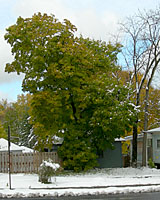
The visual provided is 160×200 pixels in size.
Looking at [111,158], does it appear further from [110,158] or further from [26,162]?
[26,162]

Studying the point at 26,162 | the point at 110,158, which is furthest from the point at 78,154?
the point at 110,158

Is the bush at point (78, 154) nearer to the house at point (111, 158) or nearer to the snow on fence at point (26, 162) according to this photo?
the snow on fence at point (26, 162)

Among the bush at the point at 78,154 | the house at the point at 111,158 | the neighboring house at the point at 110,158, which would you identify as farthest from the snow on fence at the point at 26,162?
the house at the point at 111,158

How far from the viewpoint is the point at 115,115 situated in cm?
2267

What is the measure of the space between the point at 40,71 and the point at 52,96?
206 cm

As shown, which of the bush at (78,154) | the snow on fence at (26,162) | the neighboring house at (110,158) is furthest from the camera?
the neighboring house at (110,158)

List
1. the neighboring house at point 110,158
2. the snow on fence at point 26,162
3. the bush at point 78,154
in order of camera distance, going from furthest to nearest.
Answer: the neighboring house at point 110,158 < the snow on fence at point 26,162 < the bush at point 78,154

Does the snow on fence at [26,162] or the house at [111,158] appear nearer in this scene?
the snow on fence at [26,162]

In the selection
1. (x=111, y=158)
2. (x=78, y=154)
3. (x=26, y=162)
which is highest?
(x=78, y=154)

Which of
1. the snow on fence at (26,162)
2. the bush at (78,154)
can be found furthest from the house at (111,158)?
the snow on fence at (26,162)

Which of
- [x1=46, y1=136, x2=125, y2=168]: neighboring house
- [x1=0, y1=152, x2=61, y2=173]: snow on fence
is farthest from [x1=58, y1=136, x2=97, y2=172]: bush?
[x1=46, y1=136, x2=125, y2=168]: neighboring house

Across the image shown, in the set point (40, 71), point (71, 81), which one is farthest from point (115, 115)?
point (40, 71)

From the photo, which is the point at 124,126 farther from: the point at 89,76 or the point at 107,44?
the point at 107,44

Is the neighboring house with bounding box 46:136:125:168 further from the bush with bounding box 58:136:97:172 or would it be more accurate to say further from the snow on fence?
the bush with bounding box 58:136:97:172
